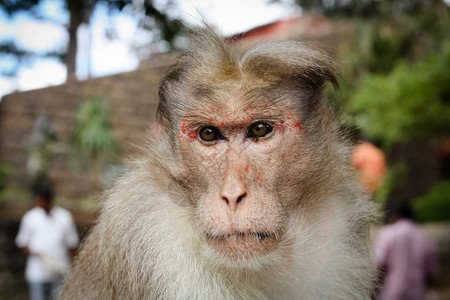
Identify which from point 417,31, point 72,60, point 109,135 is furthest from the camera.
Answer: point 417,31

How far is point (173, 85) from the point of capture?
2766 millimetres

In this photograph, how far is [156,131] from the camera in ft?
9.45

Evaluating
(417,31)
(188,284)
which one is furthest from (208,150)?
(417,31)

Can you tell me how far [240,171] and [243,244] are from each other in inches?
13.7

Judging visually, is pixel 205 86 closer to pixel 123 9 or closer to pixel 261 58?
pixel 261 58

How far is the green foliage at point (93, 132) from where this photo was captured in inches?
424

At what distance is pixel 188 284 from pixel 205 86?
106 cm

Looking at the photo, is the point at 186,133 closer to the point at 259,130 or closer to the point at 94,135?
the point at 259,130

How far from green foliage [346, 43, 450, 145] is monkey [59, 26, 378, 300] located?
7906 millimetres

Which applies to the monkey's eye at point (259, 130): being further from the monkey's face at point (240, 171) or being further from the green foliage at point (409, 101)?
the green foliage at point (409, 101)

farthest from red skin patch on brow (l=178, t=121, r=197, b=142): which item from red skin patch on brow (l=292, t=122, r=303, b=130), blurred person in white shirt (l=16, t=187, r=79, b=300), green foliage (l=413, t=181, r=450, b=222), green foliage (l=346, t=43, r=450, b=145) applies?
green foliage (l=413, t=181, r=450, b=222)

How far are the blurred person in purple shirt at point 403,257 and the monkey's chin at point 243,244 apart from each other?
13.6ft

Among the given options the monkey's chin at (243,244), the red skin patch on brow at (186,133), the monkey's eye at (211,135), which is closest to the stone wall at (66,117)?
the red skin patch on brow at (186,133)

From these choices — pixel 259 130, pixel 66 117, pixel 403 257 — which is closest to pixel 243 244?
pixel 259 130
